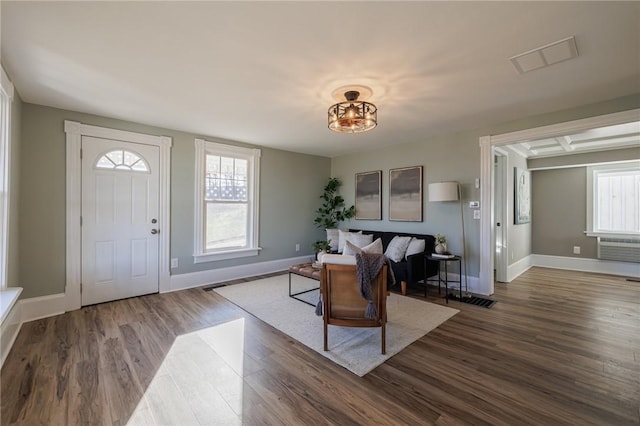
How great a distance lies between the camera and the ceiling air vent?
1899 millimetres

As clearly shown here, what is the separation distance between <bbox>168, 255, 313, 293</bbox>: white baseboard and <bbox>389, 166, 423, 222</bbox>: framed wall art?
86.7 inches

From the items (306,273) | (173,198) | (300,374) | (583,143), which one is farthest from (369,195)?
(300,374)

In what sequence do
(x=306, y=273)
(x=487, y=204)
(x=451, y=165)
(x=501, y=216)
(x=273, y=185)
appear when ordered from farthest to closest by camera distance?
(x=273, y=185), (x=501, y=216), (x=451, y=165), (x=487, y=204), (x=306, y=273)

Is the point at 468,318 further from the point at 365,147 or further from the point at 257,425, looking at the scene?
the point at 365,147

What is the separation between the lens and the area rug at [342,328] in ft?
7.30

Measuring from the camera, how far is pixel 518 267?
5.12 metres

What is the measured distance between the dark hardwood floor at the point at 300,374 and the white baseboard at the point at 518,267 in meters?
1.57

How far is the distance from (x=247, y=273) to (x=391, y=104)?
3586 mm

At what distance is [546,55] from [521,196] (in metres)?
4.03

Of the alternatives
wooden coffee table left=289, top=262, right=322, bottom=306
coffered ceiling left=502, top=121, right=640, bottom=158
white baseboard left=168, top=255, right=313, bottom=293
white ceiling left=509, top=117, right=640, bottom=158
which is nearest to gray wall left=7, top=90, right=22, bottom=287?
white baseboard left=168, top=255, right=313, bottom=293

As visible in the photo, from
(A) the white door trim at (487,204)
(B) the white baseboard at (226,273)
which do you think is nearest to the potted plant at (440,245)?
(A) the white door trim at (487,204)

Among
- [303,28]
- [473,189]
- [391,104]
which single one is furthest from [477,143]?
[303,28]

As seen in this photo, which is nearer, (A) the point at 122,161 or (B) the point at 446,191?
(A) the point at 122,161

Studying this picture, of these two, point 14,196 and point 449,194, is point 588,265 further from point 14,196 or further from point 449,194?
point 14,196
